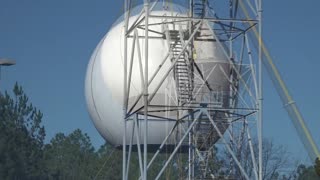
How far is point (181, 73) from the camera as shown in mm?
39969

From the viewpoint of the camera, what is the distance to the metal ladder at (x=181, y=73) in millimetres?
39156

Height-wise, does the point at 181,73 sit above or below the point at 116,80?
below

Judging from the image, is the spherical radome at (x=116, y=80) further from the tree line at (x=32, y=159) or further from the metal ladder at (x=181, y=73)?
the tree line at (x=32, y=159)

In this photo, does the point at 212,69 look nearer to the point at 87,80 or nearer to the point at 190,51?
the point at 190,51

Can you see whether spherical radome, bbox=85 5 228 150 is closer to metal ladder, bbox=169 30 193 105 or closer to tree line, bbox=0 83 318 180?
metal ladder, bbox=169 30 193 105

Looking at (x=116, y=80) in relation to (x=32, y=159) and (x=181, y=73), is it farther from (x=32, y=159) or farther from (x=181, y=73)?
(x=32, y=159)

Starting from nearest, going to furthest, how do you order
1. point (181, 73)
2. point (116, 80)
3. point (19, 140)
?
1. point (181, 73)
2. point (116, 80)
3. point (19, 140)

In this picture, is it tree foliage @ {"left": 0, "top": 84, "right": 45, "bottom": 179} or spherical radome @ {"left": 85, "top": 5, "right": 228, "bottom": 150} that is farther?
tree foliage @ {"left": 0, "top": 84, "right": 45, "bottom": 179}

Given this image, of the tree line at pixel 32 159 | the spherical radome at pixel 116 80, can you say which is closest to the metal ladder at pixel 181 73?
the spherical radome at pixel 116 80

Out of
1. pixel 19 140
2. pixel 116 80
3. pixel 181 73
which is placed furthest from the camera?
pixel 19 140

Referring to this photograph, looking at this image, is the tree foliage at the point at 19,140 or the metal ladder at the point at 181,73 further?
the tree foliage at the point at 19,140

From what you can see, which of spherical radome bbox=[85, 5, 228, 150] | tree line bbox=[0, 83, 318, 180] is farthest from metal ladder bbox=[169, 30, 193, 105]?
tree line bbox=[0, 83, 318, 180]

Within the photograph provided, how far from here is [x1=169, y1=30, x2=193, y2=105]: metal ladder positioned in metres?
39.2

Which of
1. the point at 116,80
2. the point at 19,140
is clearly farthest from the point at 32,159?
the point at 116,80
